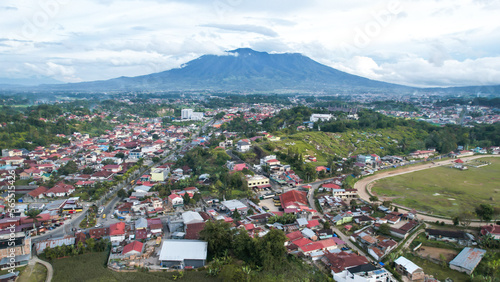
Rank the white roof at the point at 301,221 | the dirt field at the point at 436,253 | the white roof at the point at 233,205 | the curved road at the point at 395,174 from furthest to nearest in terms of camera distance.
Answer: the white roof at the point at 233,205 → the curved road at the point at 395,174 → the white roof at the point at 301,221 → the dirt field at the point at 436,253

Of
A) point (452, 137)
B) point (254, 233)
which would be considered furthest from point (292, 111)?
point (254, 233)

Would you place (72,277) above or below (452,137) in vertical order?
below

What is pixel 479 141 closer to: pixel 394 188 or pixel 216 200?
pixel 394 188

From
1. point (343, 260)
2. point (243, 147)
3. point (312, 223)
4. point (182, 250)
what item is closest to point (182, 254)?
point (182, 250)

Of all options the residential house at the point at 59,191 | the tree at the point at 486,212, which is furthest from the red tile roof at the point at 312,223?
the residential house at the point at 59,191

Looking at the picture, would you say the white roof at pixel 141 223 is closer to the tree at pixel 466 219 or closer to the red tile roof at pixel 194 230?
the red tile roof at pixel 194 230
